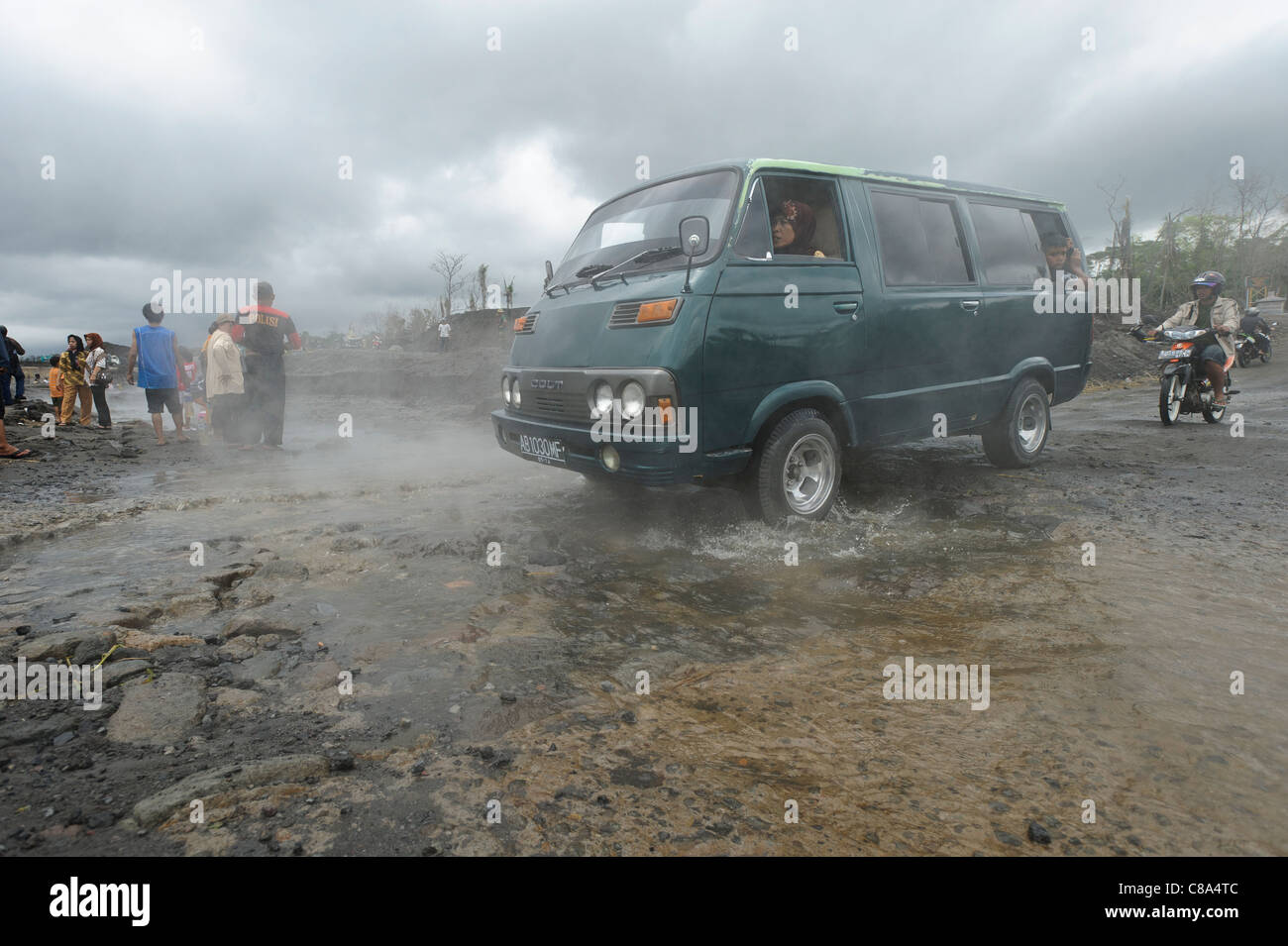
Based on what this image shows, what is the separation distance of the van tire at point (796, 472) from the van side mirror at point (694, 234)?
3.56ft

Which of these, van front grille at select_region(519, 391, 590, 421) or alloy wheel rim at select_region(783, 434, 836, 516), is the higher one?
van front grille at select_region(519, 391, 590, 421)

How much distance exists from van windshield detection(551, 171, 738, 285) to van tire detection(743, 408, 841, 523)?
110 cm

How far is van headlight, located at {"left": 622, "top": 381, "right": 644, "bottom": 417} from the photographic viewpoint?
142 inches

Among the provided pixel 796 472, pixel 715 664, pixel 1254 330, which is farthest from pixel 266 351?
pixel 1254 330

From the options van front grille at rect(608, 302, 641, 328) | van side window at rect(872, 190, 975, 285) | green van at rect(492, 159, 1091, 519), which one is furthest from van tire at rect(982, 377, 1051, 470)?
van front grille at rect(608, 302, 641, 328)

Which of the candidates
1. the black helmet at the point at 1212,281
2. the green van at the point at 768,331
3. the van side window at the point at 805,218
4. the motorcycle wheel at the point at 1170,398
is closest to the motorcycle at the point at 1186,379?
the motorcycle wheel at the point at 1170,398

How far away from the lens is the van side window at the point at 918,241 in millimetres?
4559

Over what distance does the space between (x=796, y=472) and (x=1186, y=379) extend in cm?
734

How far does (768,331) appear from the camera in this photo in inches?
152

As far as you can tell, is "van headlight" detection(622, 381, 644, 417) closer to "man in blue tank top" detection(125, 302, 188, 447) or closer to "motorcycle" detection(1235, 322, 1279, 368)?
"man in blue tank top" detection(125, 302, 188, 447)

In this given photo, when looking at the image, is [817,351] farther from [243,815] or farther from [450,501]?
[243,815]
